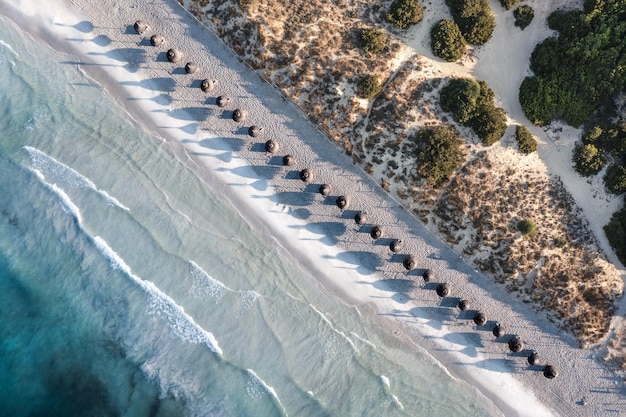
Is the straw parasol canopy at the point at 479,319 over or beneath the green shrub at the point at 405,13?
beneath

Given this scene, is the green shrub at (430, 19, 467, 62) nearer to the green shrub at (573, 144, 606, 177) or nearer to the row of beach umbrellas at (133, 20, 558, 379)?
the green shrub at (573, 144, 606, 177)

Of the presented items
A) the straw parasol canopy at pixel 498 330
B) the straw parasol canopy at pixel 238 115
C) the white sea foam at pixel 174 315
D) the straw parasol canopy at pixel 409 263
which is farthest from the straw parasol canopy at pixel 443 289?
the straw parasol canopy at pixel 238 115

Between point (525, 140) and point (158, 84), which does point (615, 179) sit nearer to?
point (525, 140)

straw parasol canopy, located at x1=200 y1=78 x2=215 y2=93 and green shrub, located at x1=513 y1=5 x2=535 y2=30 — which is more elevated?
green shrub, located at x1=513 y1=5 x2=535 y2=30

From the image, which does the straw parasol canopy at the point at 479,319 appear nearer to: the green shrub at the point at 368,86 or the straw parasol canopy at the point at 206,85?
the green shrub at the point at 368,86

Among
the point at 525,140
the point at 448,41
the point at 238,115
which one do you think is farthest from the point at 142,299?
the point at 525,140

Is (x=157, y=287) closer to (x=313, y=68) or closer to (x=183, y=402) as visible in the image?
(x=183, y=402)

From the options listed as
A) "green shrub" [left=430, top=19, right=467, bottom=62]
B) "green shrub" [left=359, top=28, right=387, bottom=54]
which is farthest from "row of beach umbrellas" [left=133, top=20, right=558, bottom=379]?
"green shrub" [left=430, top=19, right=467, bottom=62]

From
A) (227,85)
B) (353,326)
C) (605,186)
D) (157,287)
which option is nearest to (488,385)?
(353,326)

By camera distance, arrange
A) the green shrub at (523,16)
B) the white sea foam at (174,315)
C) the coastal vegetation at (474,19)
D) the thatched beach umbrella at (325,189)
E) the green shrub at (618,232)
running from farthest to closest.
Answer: the white sea foam at (174,315), the thatched beach umbrella at (325,189), the green shrub at (523,16), the green shrub at (618,232), the coastal vegetation at (474,19)
